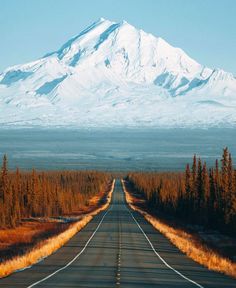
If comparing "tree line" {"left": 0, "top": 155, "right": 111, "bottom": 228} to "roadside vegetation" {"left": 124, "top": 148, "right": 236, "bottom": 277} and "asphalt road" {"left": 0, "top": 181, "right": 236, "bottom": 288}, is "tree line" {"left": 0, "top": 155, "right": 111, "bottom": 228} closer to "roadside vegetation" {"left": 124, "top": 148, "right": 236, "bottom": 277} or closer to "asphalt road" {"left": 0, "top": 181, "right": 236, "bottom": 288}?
"roadside vegetation" {"left": 124, "top": 148, "right": 236, "bottom": 277}

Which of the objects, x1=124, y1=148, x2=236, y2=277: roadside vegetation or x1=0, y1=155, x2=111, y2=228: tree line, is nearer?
→ x1=124, y1=148, x2=236, y2=277: roadside vegetation

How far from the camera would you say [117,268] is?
3234 centimetres

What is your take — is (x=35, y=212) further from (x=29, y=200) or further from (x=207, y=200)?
(x=207, y=200)

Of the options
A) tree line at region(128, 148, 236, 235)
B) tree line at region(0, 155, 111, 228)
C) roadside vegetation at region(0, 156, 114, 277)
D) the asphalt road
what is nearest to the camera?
the asphalt road

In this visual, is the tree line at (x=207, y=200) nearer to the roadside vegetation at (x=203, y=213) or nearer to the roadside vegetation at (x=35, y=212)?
the roadside vegetation at (x=203, y=213)

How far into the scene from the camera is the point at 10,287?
2338 cm

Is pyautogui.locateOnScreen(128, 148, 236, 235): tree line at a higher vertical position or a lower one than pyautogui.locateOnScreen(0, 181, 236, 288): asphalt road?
higher

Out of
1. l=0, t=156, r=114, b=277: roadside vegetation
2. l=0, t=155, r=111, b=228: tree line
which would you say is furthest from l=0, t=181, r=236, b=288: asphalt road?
l=0, t=155, r=111, b=228: tree line

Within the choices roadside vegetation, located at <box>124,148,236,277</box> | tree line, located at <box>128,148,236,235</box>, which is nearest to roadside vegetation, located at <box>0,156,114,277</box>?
roadside vegetation, located at <box>124,148,236,277</box>

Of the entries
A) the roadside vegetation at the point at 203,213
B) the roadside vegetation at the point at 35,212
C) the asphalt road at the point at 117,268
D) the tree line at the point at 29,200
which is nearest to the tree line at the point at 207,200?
the roadside vegetation at the point at 203,213

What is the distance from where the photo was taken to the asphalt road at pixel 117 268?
2570cm

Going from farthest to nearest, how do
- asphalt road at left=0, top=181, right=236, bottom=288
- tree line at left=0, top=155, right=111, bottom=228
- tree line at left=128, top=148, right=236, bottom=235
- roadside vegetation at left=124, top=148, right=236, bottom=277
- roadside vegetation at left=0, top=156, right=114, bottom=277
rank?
tree line at left=0, top=155, right=111, bottom=228, tree line at left=128, top=148, right=236, bottom=235, roadside vegetation at left=0, top=156, right=114, bottom=277, roadside vegetation at left=124, top=148, right=236, bottom=277, asphalt road at left=0, top=181, right=236, bottom=288

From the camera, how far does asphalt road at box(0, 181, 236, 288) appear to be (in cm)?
2570

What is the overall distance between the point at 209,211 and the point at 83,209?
46.6 metres
